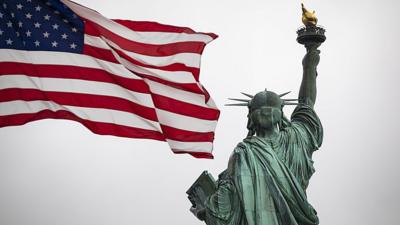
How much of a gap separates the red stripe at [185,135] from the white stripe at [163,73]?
107 cm

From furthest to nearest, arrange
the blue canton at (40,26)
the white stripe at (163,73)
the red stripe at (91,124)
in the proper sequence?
the white stripe at (163,73) < the blue canton at (40,26) < the red stripe at (91,124)

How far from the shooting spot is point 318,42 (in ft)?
68.6

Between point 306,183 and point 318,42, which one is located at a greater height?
point 318,42

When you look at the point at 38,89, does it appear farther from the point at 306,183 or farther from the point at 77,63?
the point at 306,183

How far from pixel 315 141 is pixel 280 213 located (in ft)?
7.84

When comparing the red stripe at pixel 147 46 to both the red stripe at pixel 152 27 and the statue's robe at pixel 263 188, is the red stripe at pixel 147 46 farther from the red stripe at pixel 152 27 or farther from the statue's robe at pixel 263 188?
the statue's robe at pixel 263 188

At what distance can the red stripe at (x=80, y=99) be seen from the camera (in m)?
18.7

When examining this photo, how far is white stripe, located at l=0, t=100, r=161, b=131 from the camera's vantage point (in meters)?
18.6

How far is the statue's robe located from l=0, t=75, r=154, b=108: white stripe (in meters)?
2.34

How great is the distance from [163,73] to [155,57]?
400 mm

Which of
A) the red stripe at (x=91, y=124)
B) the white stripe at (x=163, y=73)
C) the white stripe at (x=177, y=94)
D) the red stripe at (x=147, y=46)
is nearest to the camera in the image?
the red stripe at (x=91, y=124)

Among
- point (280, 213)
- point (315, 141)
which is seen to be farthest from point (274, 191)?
point (315, 141)

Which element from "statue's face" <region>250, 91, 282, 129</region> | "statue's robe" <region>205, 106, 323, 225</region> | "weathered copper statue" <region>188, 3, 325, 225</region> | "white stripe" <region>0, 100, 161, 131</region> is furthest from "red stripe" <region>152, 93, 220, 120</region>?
"statue's robe" <region>205, 106, 323, 225</region>

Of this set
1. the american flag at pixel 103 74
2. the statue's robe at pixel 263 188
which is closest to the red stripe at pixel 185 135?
the american flag at pixel 103 74
